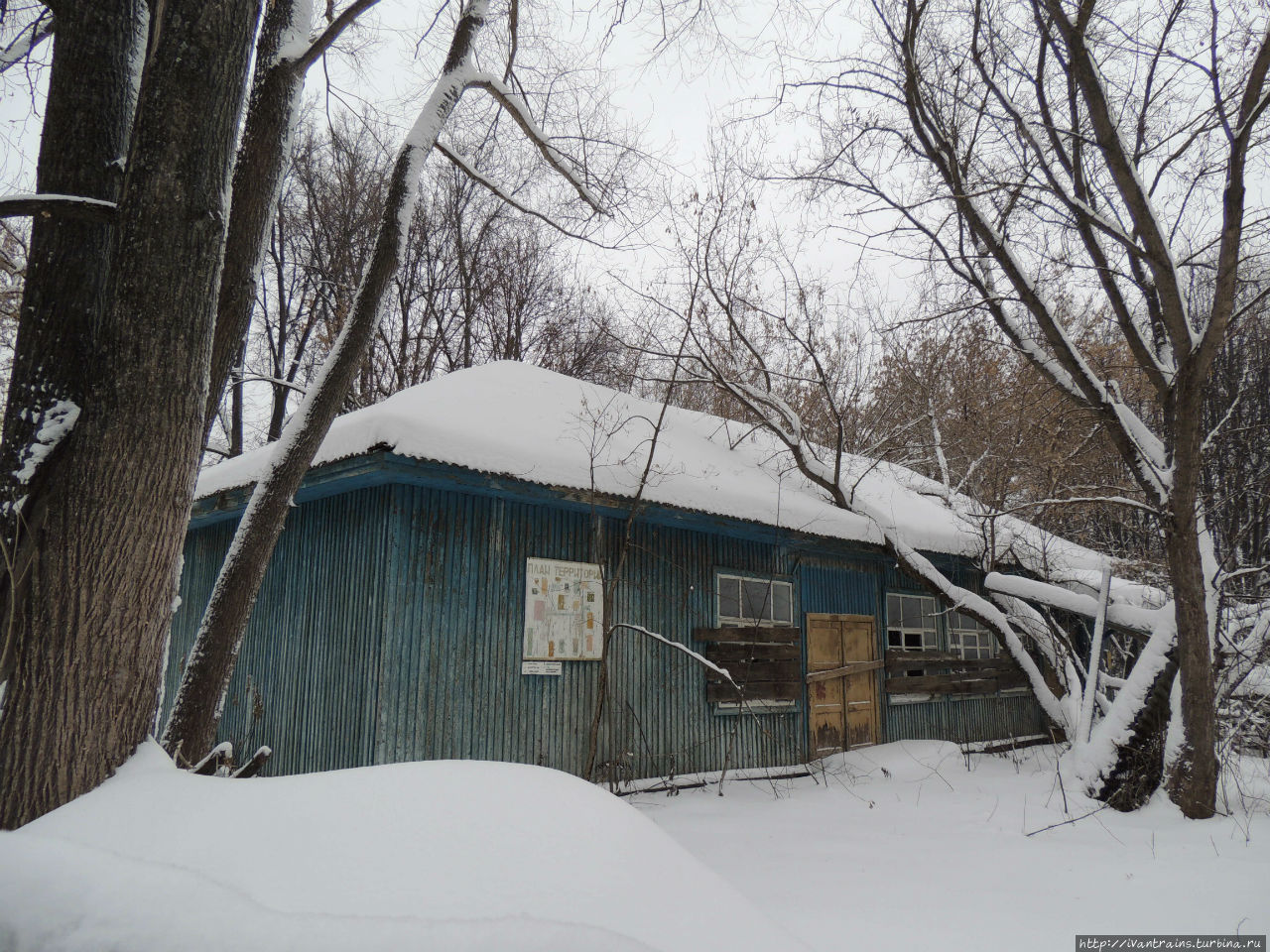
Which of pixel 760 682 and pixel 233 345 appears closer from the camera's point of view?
pixel 233 345

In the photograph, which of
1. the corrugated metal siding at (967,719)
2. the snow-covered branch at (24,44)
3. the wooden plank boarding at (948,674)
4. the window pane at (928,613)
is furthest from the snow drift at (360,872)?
the window pane at (928,613)

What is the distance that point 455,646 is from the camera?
22.3 feet

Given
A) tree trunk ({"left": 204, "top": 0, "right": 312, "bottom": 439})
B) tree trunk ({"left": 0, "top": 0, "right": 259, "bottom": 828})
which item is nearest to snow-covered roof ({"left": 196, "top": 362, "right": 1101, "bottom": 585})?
tree trunk ({"left": 204, "top": 0, "right": 312, "bottom": 439})

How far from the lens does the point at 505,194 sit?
21.8 feet

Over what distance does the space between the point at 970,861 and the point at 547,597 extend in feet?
12.9

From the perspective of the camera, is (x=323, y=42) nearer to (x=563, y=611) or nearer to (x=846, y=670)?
(x=563, y=611)

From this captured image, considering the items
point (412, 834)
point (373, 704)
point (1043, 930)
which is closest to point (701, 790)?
point (373, 704)

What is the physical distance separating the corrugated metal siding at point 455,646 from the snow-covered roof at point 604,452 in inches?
24.4

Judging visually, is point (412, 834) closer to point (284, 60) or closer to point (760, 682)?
point (284, 60)

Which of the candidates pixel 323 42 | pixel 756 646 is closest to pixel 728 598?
pixel 756 646

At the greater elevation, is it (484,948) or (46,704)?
(46,704)

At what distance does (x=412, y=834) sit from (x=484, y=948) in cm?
47

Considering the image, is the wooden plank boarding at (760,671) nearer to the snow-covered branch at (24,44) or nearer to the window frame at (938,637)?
the window frame at (938,637)

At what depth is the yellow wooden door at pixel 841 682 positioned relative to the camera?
9789 millimetres
